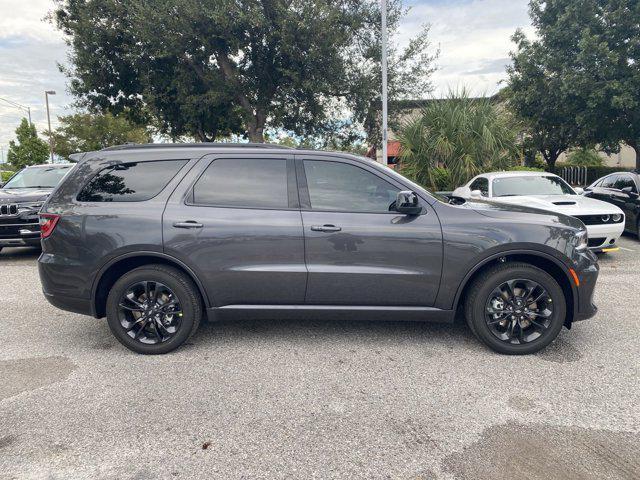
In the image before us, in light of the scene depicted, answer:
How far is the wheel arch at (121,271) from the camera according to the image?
368 centimetres

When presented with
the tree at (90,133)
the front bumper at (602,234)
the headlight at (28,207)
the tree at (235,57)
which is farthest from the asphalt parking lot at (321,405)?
the tree at (90,133)

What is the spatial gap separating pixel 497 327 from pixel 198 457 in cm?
258

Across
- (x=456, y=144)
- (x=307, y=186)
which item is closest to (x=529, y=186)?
(x=456, y=144)

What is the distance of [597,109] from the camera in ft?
47.4

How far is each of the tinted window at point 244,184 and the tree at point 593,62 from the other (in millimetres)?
13525

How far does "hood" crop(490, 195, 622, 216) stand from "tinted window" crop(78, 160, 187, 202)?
4998 millimetres

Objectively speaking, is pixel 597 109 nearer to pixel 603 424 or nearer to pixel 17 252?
pixel 603 424

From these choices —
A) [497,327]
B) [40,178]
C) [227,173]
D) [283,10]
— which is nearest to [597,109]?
[283,10]

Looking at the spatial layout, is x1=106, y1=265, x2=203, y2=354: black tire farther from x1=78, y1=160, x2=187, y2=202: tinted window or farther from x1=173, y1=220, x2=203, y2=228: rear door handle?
x1=78, y1=160, x2=187, y2=202: tinted window

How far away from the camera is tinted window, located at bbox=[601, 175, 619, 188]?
9.88 meters

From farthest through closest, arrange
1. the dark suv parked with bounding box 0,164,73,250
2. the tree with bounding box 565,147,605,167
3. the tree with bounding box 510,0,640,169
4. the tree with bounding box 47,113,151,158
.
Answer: the tree with bounding box 47,113,151,158, the tree with bounding box 565,147,605,167, the tree with bounding box 510,0,640,169, the dark suv parked with bounding box 0,164,73,250

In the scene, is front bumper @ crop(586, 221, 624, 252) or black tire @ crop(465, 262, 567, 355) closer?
black tire @ crop(465, 262, 567, 355)

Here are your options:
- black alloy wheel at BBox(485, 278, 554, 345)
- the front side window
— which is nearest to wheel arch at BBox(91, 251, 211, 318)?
black alloy wheel at BBox(485, 278, 554, 345)

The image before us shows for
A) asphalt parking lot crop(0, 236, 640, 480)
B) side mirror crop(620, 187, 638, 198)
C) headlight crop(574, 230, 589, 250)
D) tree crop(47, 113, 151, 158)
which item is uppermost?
tree crop(47, 113, 151, 158)
